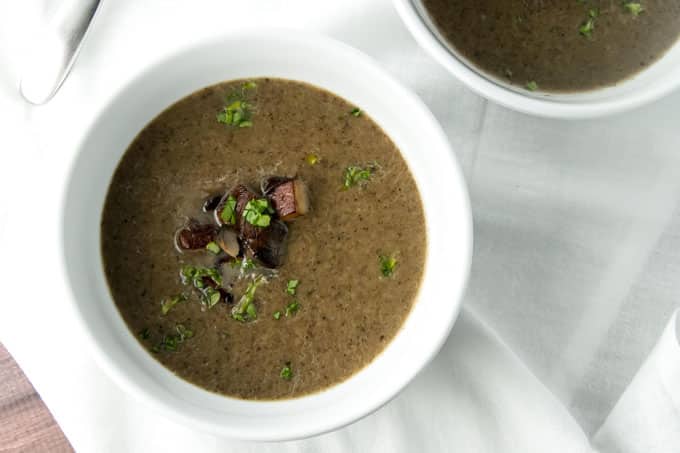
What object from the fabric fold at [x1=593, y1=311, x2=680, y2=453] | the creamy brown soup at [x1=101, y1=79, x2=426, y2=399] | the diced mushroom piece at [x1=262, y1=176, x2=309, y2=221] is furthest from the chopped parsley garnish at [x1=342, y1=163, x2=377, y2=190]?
the fabric fold at [x1=593, y1=311, x2=680, y2=453]

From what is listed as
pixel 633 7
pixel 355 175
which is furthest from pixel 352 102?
pixel 633 7

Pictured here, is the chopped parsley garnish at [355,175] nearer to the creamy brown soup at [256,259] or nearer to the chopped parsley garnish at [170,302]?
the creamy brown soup at [256,259]

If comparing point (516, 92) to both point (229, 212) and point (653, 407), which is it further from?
point (653, 407)

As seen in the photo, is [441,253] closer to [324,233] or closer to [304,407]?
[324,233]

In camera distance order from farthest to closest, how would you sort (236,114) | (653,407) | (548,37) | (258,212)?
(653,407), (548,37), (236,114), (258,212)

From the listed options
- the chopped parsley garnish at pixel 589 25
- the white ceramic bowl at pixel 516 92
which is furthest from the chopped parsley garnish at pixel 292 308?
the chopped parsley garnish at pixel 589 25

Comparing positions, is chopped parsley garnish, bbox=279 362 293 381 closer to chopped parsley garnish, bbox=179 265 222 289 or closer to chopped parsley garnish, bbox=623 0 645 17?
chopped parsley garnish, bbox=179 265 222 289
